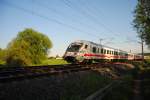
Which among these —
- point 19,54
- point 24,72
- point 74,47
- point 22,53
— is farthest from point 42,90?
point 22,53

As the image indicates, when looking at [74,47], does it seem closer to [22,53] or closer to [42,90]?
[22,53]

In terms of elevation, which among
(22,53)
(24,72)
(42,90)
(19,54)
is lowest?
(42,90)

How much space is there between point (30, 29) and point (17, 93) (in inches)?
1709

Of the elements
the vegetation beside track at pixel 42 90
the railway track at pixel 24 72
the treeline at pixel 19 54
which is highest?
the treeline at pixel 19 54

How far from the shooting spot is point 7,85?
8.04m

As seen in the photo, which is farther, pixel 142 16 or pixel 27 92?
pixel 142 16

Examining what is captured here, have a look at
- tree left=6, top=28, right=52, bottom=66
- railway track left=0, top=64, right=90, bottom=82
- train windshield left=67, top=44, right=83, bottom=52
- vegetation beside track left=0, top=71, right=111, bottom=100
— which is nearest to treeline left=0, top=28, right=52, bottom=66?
tree left=6, top=28, right=52, bottom=66

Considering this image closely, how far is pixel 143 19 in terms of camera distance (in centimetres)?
3372

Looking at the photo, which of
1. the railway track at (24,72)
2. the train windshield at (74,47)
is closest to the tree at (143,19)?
the train windshield at (74,47)

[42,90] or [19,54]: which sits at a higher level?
[19,54]

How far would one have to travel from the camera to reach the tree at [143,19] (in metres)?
32.6

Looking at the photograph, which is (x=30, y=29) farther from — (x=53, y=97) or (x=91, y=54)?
(x=53, y=97)

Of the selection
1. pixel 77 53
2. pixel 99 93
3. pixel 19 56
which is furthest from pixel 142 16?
pixel 99 93

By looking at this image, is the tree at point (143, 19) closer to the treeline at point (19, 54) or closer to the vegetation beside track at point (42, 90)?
the treeline at point (19, 54)
